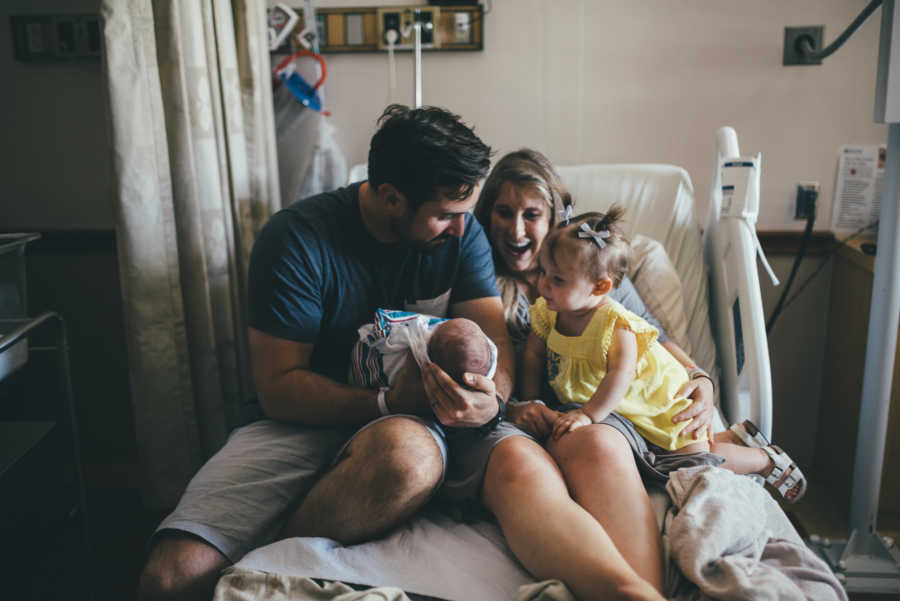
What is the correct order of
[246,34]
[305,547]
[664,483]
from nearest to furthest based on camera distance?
[305,547] → [664,483] → [246,34]

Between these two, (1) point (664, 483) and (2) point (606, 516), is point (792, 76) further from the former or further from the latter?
(2) point (606, 516)

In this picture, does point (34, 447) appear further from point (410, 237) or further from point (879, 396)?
point (879, 396)

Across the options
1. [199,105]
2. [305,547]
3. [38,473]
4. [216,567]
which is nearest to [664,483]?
[305,547]

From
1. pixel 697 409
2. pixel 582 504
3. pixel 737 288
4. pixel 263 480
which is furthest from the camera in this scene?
pixel 737 288

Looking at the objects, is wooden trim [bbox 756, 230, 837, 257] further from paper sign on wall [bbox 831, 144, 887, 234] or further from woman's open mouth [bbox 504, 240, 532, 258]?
woman's open mouth [bbox 504, 240, 532, 258]

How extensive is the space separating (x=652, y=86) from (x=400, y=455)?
1652 millimetres

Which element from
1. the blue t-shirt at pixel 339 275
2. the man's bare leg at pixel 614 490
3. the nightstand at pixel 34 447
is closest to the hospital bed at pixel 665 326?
the man's bare leg at pixel 614 490

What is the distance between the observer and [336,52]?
2.28 m

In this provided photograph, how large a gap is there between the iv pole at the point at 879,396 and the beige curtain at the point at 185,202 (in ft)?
5.54

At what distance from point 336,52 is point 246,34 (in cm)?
37

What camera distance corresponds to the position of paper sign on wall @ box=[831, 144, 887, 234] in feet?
7.39

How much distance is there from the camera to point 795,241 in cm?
232

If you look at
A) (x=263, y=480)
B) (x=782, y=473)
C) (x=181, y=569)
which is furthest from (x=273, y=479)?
(x=782, y=473)

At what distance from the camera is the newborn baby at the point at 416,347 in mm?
1278
